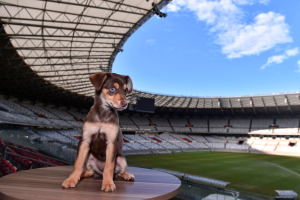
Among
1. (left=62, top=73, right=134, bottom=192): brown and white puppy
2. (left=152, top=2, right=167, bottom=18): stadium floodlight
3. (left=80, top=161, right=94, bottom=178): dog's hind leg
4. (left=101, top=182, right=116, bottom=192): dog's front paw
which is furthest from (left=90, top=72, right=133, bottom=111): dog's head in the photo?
(left=152, top=2, right=167, bottom=18): stadium floodlight

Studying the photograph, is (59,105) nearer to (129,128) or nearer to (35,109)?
(35,109)

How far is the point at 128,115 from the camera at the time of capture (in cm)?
5834

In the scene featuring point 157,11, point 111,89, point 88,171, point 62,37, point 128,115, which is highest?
point 157,11

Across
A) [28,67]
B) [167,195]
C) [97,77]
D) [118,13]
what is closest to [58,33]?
[118,13]

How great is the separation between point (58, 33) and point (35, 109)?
96.5 feet

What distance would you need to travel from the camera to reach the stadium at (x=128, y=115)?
14133 millimetres

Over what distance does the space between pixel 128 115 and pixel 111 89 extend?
2218 inches

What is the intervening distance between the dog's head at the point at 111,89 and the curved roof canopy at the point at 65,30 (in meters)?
13.6

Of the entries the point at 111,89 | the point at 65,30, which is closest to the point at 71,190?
the point at 111,89

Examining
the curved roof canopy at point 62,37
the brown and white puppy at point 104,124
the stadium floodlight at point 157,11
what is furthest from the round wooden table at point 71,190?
the stadium floodlight at point 157,11

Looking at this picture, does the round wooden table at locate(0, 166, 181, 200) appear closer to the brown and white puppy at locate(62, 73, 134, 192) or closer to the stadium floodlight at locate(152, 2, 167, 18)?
the brown and white puppy at locate(62, 73, 134, 192)

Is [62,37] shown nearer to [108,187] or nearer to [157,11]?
[157,11]

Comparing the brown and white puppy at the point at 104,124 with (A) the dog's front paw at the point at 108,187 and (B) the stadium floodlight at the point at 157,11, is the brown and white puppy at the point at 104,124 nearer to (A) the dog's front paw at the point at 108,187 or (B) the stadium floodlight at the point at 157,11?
(A) the dog's front paw at the point at 108,187

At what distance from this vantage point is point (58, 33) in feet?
57.5
